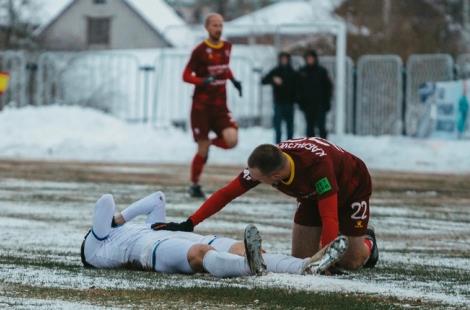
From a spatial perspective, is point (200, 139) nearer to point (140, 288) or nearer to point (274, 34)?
point (140, 288)

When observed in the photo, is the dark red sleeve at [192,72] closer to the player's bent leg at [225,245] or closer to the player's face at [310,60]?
the player's bent leg at [225,245]

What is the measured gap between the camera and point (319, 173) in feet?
28.3

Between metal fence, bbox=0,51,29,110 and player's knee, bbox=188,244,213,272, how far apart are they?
25.9 m

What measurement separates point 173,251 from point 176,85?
2348 centimetres

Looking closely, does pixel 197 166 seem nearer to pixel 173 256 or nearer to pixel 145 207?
pixel 145 207

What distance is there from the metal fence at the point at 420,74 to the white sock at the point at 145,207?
826 inches

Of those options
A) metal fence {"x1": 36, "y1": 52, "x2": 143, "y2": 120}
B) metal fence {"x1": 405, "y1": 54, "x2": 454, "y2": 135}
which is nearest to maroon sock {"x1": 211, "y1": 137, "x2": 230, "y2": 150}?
metal fence {"x1": 405, "y1": 54, "x2": 454, "y2": 135}

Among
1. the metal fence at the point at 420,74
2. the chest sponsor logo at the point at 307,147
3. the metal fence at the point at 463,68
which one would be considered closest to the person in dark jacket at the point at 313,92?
the metal fence at the point at 420,74

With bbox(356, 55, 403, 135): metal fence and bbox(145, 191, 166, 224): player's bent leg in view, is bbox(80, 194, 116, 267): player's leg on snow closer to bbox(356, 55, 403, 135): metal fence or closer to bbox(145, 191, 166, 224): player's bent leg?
bbox(145, 191, 166, 224): player's bent leg

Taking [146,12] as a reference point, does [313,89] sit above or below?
below

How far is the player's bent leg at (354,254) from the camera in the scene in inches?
369

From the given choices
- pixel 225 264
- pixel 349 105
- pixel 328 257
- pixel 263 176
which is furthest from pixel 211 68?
pixel 349 105

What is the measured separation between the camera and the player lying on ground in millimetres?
8312

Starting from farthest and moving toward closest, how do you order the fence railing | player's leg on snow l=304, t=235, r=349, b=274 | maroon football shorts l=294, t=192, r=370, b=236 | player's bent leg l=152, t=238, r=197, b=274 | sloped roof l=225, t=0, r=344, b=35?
sloped roof l=225, t=0, r=344, b=35 < the fence railing < maroon football shorts l=294, t=192, r=370, b=236 < player's bent leg l=152, t=238, r=197, b=274 < player's leg on snow l=304, t=235, r=349, b=274
